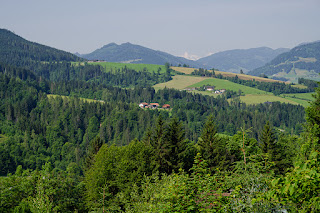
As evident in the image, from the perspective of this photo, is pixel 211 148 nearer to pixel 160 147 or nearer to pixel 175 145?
pixel 175 145

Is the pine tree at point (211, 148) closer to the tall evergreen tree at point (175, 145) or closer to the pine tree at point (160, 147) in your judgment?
the tall evergreen tree at point (175, 145)

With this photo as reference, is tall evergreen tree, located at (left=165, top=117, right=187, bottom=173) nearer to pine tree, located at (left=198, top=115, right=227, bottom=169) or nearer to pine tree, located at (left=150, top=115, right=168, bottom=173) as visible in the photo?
pine tree, located at (left=150, top=115, right=168, bottom=173)

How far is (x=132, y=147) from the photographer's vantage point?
218 ft

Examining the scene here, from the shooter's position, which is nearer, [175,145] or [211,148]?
[175,145]

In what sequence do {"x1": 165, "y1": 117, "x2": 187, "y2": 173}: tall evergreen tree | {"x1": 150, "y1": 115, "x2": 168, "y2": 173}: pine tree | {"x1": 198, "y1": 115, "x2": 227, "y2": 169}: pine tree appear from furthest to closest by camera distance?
{"x1": 198, "y1": 115, "x2": 227, "y2": 169}: pine tree → {"x1": 165, "y1": 117, "x2": 187, "y2": 173}: tall evergreen tree → {"x1": 150, "y1": 115, "x2": 168, "y2": 173}: pine tree

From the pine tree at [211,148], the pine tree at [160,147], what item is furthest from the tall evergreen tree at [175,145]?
the pine tree at [211,148]

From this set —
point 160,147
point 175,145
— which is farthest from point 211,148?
point 160,147

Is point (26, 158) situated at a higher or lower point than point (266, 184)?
lower

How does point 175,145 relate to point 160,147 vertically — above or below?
above

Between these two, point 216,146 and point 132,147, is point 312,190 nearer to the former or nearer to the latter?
point 132,147

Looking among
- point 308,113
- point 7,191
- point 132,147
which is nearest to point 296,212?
point 308,113

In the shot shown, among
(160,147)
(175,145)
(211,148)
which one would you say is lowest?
(211,148)

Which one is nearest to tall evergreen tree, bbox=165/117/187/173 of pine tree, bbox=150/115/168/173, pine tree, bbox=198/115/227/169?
A: pine tree, bbox=150/115/168/173

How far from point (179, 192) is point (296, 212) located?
563 cm
